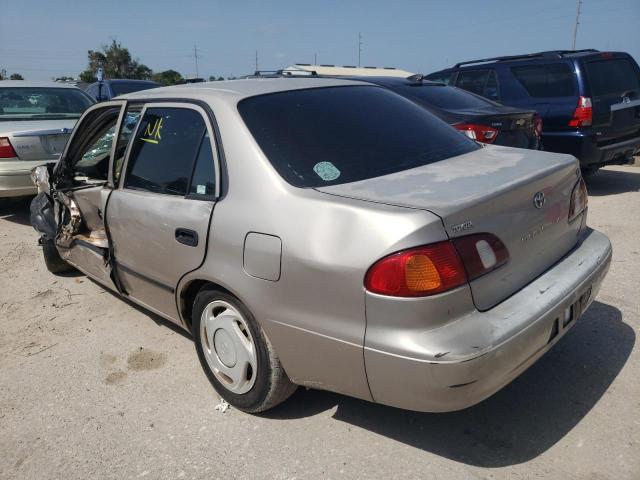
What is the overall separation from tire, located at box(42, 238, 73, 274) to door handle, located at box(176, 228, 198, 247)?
8.41 ft

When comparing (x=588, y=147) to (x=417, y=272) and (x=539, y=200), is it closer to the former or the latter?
(x=539, y=200)

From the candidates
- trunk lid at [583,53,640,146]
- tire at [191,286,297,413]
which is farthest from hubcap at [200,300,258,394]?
trunk lid at [583,53,640,146]

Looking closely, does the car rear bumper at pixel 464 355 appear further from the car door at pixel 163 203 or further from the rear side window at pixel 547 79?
the rear side window at pixel 547 79

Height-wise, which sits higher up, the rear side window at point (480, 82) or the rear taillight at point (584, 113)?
the rear side window at point (480, 82)

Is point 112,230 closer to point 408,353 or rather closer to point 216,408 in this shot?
point 216,408

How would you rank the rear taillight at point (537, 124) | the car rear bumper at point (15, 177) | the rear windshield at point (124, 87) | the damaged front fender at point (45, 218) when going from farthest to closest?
the rear windshield at point (124, 87) → the rear taillight at point (537, 124) → the car rear bumper at point (15, 177) → the damaged front fender at point (45, 218)

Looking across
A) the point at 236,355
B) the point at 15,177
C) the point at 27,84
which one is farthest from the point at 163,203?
the point at 27,84

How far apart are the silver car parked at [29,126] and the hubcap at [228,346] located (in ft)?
14.4

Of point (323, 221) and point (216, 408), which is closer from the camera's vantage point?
point (323, 221)

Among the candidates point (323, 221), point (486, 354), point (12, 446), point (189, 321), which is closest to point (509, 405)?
point (486, 354)

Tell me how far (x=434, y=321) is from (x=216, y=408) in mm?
1417

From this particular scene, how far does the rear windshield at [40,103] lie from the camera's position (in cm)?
701

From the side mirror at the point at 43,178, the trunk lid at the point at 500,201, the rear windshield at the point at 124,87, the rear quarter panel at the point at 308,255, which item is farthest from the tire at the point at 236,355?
the rear windshield at the point at 124,87

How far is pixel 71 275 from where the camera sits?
198 inches
